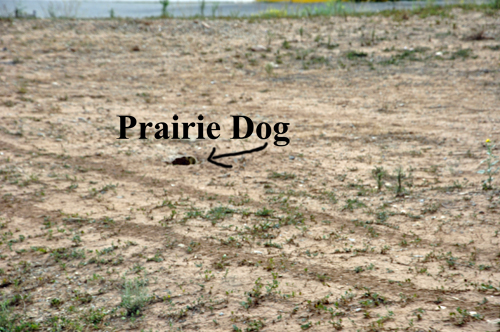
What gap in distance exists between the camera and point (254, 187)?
4.98m

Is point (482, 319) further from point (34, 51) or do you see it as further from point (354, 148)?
point (34, 51)

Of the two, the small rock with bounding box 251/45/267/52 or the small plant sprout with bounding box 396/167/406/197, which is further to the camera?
the small rock with bounding box 251/45/267/52

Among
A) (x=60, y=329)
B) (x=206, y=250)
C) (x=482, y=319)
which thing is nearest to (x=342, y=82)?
(x=206, y=250)

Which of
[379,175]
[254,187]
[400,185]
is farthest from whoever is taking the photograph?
[254,187]

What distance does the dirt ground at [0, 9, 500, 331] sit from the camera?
3.22 metres

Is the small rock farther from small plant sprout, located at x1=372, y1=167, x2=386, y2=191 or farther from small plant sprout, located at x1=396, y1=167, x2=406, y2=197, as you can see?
small plant sprout, located at x1=396, y1=167, x2=406, y2=197

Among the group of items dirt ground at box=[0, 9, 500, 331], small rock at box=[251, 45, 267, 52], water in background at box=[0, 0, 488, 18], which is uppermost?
water in background at box=[0, 0, 488, 18]

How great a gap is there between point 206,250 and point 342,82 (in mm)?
4983

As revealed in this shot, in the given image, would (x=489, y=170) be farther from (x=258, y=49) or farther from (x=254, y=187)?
(x=258, y=49)

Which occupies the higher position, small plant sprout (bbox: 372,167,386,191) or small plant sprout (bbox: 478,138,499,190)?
small plant sprout (bbox: 478,138,499,190)

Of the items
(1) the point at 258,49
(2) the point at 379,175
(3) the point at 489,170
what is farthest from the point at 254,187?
(1) the point at 258,49

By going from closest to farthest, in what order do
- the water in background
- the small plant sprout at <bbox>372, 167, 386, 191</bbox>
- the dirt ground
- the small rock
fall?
the dirt ground < the small plant sprout at <bbox>372, 167, 386, 191</bbox> < the small rock < the water in background

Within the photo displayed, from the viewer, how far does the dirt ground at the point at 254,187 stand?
322 centimetres

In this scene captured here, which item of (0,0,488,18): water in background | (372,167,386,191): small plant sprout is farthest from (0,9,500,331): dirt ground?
(0,0,488,18): water in background
